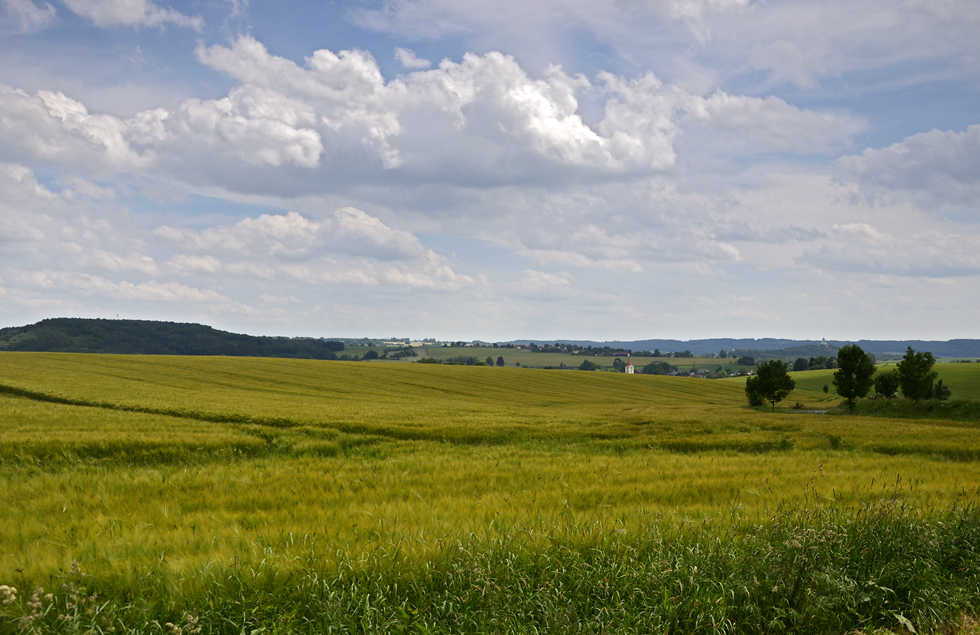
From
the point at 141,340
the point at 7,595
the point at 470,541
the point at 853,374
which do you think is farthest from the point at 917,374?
the point at 141,340

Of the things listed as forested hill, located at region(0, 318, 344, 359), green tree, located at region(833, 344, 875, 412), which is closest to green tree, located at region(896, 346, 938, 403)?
green tree, located at region(833, 344, 875, 412)

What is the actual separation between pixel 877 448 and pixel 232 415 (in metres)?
25.2

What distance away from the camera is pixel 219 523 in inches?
263

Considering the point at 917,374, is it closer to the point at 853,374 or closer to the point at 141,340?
the point at 853,374

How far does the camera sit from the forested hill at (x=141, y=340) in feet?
461

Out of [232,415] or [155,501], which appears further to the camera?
[232,415]

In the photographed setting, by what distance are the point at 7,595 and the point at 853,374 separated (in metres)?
69.7

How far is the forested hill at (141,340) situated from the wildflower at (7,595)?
5767 inches

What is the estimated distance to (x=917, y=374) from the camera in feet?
188

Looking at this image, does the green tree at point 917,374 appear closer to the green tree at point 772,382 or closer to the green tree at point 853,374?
the green tree at point 853,374

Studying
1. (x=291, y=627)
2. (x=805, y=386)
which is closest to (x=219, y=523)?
(x=291, y=627)

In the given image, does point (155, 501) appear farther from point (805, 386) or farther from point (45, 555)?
point (805, 386)

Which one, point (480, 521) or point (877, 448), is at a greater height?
point (480, 521)

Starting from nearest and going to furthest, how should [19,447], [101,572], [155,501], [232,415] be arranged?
[101,572]
[155,501]
[19,447]
[232,415]
